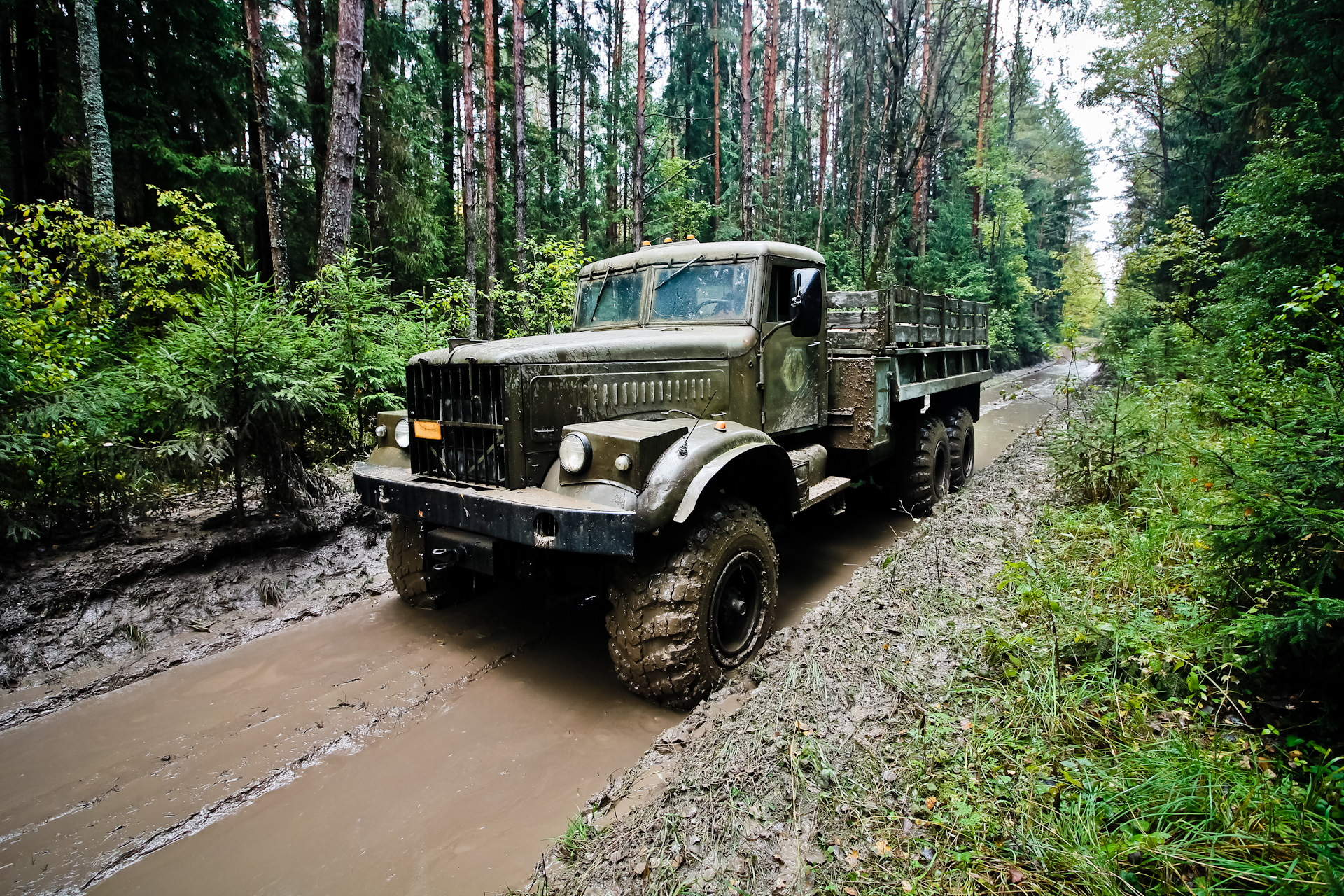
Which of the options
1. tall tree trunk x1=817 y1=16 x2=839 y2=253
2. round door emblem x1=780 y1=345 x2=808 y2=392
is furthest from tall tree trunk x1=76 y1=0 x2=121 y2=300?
tall tree trunk x1=817 y1=16 x2=839 y2=253

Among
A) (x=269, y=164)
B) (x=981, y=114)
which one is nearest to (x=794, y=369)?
(x=269, y=164)

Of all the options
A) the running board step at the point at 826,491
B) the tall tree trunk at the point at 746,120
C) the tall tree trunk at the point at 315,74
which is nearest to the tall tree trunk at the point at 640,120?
the tall tree trunk at the point at 746,120

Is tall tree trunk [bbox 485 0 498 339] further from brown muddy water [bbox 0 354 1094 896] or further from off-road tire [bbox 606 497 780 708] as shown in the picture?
off-road tire [bbox 606 497 780 708]

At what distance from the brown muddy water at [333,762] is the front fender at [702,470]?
1116 mm

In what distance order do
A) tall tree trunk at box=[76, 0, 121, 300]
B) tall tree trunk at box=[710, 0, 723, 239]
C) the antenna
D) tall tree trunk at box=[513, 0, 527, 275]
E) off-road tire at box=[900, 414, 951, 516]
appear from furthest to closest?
tall tree trunk at box=[710, 0, 723, 239] < tall tree trunk at box=[513, 0, 527, 275] < tall tree trunk at box=[76, 0, 121, 300] < off-road tire at box=[900, 414, 951, 516] < the antenna

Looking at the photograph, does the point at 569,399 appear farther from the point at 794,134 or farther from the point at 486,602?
the point at 794,134

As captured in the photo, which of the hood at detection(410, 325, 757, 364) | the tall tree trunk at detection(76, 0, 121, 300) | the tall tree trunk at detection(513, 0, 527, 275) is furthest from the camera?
the tall tree trunk at detection(513, 0, 527, 275)

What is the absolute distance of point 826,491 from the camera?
4.82 m

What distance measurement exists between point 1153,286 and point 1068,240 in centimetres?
2908

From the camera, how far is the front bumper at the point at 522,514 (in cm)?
303

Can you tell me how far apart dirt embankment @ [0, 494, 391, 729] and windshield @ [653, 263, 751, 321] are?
3.04 m

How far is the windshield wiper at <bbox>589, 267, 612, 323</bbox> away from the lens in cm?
492

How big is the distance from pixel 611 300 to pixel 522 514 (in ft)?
7.40

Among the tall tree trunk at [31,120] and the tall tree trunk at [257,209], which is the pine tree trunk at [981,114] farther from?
the tall tree trunk at [31,120]
